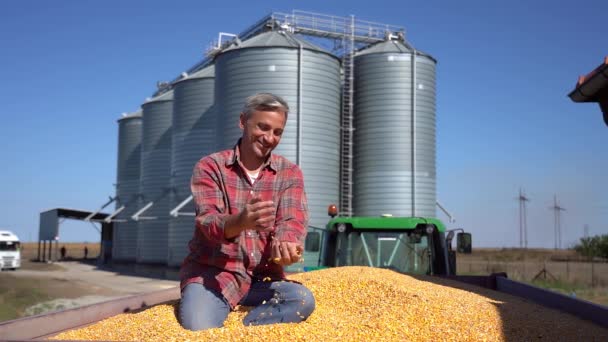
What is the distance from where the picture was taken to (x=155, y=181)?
29.8m

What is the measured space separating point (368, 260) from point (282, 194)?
12.0ft

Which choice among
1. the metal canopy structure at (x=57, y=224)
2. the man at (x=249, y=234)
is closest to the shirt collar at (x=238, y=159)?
the man at (x=249, y=234)

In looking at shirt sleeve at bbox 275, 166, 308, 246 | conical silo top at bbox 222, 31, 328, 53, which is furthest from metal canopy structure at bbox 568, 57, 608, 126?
conical silo top at bbox 222, 31, 328, 53

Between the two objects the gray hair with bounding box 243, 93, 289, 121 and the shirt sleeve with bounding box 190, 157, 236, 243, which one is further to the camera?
the gray hair with bounding box 243, 93, 289, 121

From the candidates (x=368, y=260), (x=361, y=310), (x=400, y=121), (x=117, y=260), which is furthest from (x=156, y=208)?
(x=361, y=310)

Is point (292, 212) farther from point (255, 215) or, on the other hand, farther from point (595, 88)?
point (595, 88)

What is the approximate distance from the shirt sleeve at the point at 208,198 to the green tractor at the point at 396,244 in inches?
142

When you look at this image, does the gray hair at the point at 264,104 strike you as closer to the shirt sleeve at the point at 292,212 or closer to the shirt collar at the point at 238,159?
the shirt collar at the point at 238,159

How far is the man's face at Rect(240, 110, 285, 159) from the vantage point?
127 inches

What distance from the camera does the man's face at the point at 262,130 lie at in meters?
3.22

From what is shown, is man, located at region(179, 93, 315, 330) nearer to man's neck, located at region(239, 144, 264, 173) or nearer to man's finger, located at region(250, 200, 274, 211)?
man's neck, located at region(239, 144, 264, 173)

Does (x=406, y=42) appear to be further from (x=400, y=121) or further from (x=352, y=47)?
(x=400, y=121)

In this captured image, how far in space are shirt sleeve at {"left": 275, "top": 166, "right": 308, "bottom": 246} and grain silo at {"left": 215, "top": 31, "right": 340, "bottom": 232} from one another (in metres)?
16.4

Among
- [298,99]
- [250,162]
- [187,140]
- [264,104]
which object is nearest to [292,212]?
[250,162]
